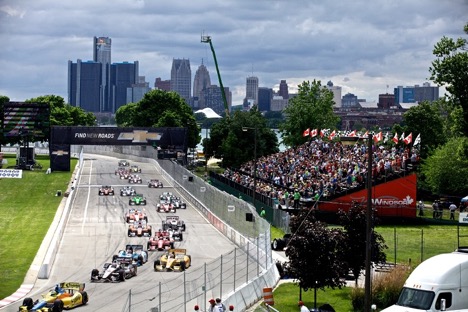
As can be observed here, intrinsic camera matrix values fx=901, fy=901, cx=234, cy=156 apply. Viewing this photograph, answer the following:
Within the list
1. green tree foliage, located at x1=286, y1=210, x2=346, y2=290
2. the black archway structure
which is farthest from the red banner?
the black archway structure

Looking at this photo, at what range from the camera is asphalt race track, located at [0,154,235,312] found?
39.8 metres

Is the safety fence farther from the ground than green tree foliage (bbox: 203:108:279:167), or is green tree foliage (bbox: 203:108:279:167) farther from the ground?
green tree foliage (bbox: 203:108:279:167)

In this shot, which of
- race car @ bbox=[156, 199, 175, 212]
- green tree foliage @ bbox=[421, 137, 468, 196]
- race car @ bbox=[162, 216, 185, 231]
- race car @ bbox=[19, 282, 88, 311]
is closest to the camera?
race car @ bbox=[19, 282, 88, 311]

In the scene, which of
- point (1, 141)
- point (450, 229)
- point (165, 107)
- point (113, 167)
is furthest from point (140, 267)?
point (165, 107)

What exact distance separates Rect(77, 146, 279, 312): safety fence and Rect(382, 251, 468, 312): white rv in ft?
22.7

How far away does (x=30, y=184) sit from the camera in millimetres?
103438

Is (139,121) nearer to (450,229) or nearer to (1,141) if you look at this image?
(1,141)

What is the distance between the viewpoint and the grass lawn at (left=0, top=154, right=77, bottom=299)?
157 feet

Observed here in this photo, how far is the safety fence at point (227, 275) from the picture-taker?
112 ft

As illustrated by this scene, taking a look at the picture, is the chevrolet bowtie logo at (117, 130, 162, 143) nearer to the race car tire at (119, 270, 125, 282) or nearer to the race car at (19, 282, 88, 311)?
the race car tire at (119, 270, 125, 282)

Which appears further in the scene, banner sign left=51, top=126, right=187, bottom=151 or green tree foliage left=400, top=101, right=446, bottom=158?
banner sign left=51, top=126, right=187, bottom=151

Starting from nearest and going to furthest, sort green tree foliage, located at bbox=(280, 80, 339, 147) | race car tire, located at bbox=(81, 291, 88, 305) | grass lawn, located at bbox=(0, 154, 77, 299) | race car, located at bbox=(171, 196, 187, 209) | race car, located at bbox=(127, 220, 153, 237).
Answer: race car tire, located at bbox=(81, 291, 88, 305) → grass lawn, located at bbox=(0, 154, 77, 299) → race car, located at bbox=(127, 220, 153, 237) → race car, located at bbox=(171, 196, 187, 209) → green tree foliage, located at bbox=(280, 80, 339, 147)

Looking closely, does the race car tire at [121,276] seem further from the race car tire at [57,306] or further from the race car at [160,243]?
the race car at [160,243]

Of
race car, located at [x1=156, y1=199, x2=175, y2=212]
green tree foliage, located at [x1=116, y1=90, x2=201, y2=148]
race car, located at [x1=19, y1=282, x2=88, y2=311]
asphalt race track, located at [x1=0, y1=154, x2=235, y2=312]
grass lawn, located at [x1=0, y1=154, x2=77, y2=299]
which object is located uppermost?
green tree foliage, located at [x1=116, y1=90, x2=201, y2=148]
